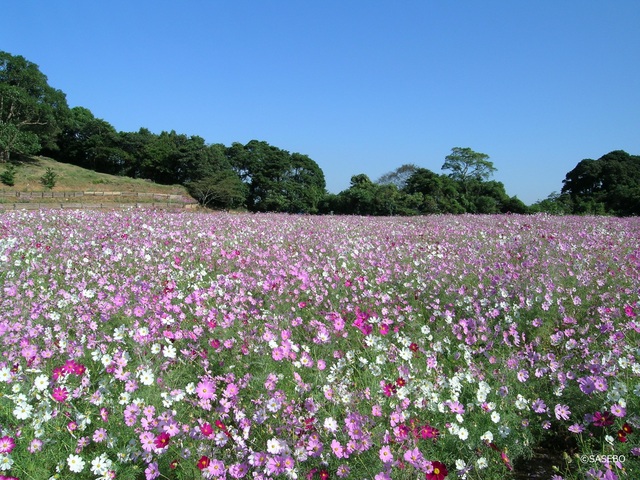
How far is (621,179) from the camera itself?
33.1 meters

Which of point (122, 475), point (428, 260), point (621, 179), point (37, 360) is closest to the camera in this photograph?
point (122, 475)

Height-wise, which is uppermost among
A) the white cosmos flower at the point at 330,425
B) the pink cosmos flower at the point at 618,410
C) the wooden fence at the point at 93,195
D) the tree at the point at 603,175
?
the tree at the point at 603,175

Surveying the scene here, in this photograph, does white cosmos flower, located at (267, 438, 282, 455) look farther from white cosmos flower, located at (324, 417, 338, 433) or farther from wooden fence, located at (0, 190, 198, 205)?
wooden fence, located at (0, 190, 198, 205)

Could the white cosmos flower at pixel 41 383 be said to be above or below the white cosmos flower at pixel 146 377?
below

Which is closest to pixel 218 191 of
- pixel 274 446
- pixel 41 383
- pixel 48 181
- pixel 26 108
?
pixel 48 181

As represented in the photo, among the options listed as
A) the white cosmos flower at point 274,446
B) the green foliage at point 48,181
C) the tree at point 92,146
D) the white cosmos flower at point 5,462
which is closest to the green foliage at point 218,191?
the green foliage at point 48,181

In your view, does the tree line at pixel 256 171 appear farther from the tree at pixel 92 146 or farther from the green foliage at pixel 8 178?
the green foliage at pixel 8 178

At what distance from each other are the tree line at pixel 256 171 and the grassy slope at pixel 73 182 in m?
2.35

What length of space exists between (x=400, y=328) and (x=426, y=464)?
2.25m

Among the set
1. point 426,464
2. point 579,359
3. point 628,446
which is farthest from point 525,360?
point 426,464

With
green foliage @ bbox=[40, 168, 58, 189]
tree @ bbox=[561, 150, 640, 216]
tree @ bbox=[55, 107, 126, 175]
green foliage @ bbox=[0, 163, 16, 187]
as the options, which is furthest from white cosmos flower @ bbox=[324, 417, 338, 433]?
tree @ bbox=[55, 107, 126, 175]

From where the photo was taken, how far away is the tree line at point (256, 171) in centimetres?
2552

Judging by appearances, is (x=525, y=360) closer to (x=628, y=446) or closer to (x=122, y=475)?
(x=628, y=446)

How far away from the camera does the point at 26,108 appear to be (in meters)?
51.6
